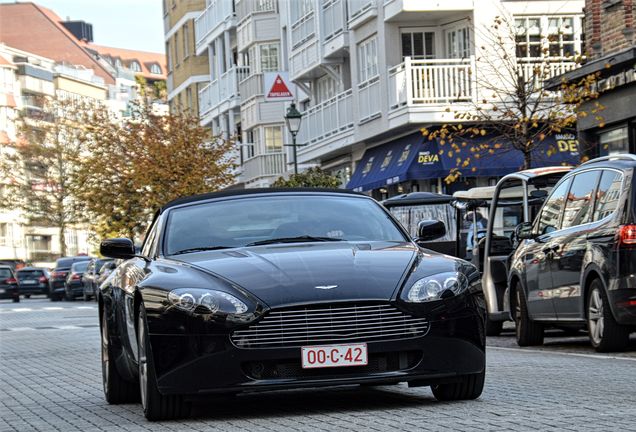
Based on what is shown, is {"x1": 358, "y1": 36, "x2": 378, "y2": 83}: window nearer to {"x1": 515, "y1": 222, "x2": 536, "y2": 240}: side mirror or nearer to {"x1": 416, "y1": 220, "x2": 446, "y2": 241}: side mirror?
{"x1": 515, "y1": 222, "x2": 536, "y2": 240}: side mirror

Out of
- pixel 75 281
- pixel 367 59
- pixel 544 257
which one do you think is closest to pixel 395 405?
pixel 544 257

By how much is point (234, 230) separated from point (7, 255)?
130 meters

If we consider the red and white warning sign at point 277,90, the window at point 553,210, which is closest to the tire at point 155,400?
the window at point 553,210

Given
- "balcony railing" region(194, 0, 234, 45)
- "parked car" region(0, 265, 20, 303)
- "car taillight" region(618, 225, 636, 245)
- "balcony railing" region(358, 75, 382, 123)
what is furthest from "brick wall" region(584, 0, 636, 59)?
"parked car" region(0, 265, 20, 303)

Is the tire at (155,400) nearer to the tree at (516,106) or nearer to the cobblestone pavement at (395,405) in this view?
the cobblestone pavement at (395,405)

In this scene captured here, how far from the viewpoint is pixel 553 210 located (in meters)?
17.0

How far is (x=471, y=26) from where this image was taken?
42219 mm

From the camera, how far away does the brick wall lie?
2981 cm

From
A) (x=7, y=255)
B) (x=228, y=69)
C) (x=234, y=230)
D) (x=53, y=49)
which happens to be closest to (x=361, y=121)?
(x=228, y=69)

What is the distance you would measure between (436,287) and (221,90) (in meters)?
65.7

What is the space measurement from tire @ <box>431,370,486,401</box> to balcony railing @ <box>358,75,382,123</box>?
115 ft

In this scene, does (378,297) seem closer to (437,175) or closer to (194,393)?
(194,393)

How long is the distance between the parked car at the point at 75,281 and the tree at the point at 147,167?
13.1 ft

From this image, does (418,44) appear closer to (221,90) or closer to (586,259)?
(586,259)
